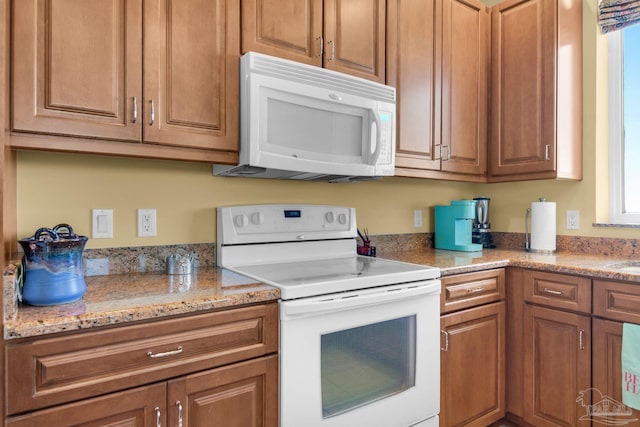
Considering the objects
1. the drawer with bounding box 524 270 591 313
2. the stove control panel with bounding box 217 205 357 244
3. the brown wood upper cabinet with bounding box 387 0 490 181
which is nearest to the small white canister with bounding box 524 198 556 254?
the brown wood upper cabinet with bounding box 387 0 490 181

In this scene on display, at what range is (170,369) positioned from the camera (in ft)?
3.67

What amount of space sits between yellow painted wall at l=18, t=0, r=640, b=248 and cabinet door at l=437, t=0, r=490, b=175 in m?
0.32

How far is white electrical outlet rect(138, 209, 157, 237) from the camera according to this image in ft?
5.38

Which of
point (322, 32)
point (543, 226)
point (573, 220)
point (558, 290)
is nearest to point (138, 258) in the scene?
point (322, 32)

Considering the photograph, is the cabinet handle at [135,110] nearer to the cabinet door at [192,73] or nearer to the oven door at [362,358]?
the cabinet door at [192,73]

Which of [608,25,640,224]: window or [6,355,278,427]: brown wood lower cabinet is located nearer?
[6,355,278,427]: brown wood lower cabinet

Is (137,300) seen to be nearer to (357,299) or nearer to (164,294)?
(164,294)

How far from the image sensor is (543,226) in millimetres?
2330

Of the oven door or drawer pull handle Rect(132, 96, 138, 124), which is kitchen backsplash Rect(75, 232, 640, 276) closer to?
drawer pull handle Rect(132, 96, 138, 124)

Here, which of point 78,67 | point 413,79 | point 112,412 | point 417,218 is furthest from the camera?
point 417,218

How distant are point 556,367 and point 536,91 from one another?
146 cm

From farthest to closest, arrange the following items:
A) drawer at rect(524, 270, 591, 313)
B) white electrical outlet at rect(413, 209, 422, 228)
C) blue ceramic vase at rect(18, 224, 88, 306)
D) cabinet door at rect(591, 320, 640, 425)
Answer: white electrical outlet at rect(413, 209, 422, 228)
drawer at rect(524, 270, 591, 313)
cabinet door at rect(591, 320, 640, 425)
blue ceramic vase at rect(18, 224, 88, 306)

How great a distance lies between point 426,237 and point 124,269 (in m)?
1.76

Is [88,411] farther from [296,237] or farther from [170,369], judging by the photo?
[296,237]
